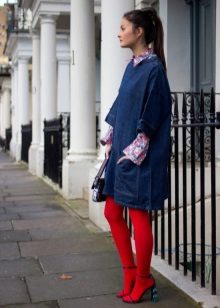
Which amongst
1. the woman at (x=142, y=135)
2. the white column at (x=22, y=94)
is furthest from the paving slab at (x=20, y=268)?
the white column at (x=22, y=94)

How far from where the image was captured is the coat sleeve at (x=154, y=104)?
3547 millimetres

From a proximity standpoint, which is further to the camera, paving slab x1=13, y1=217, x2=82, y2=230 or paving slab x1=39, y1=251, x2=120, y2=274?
paving slab x1=13, y1=217, x2=82, y2=230

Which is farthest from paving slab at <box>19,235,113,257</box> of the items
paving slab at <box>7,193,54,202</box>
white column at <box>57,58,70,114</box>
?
white column at <box>57,58,70,114</box>

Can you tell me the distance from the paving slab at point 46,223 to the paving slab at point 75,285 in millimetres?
2313

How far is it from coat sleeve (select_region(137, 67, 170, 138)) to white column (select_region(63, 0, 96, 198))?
5879 millimetres

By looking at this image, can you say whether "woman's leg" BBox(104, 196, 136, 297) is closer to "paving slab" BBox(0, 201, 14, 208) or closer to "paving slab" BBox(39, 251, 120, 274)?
"paving slab" BBox(39, 251, 120, 274)

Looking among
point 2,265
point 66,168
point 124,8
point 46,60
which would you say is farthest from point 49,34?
point 2,265

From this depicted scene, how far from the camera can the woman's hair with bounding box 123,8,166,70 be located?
3.72 metres

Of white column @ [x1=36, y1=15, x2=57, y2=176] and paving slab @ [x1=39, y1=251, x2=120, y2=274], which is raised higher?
white column @ [x1=36, y1=15, x2=57, y2=176]

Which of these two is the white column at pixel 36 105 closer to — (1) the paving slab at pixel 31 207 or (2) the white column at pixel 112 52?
(1) the paving slab at pixel 31 207

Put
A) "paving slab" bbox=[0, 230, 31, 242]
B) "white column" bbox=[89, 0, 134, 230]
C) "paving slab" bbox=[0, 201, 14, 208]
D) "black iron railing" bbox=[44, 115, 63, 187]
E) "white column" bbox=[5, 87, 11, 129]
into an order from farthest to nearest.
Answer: "white column" bbox=[5, 87, 11, 129], "black iron railing" bbox=[44, 115, 63, 187], "paving slab" bbox=[0, 201, 14, 208], "white column" bbox=[89, 0, 134, 230], "paving slab" bbox=[0, 230, 31, 242]

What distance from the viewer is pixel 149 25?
3760 mm

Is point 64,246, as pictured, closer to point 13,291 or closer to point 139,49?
point 13,291

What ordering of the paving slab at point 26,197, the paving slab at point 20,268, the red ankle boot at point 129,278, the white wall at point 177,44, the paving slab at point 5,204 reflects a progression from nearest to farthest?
1. the red ankle boot at point 129,278
2. the paving slab at point 20,268
3. the paving slab at point 5,204
4. the white wall at point 177,44
5. the paving slab at point 26,197
